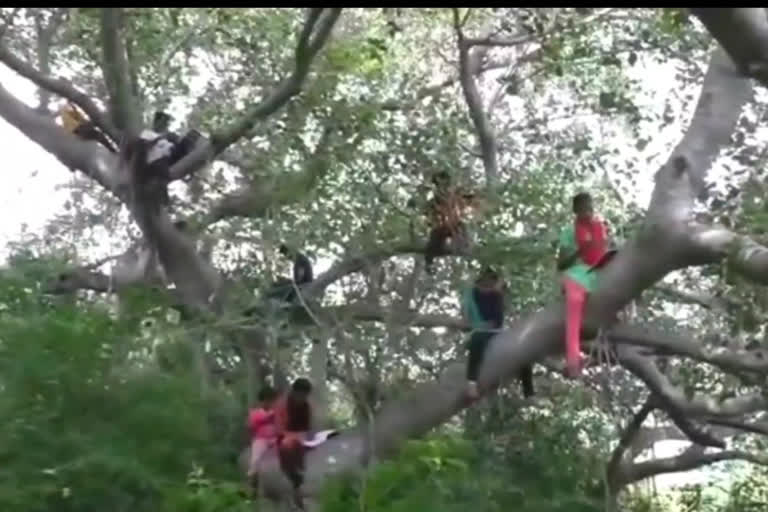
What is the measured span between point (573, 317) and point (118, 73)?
242 cm

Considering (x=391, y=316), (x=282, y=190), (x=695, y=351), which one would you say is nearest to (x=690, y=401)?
(x=695, y=351)

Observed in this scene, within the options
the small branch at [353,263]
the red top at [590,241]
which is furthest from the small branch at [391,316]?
the red top at [590,241]

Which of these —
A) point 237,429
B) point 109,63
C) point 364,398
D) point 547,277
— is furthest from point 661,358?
point 109,63

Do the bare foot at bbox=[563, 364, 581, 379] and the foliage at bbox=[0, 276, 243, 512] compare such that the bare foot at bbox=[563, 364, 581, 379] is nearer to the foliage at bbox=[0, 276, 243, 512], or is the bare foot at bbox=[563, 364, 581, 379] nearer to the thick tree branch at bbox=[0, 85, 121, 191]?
the foliage at bbox=[0, 276, 243, 512]

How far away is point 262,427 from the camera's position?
720 centimetres

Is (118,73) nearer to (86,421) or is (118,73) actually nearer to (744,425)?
(86,421)

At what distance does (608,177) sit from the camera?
8469 mm

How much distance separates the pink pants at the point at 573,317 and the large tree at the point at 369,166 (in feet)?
0.17

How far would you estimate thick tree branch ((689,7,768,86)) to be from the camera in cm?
480

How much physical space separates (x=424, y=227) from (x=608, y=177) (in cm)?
149

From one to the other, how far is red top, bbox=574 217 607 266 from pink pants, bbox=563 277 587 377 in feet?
0.42

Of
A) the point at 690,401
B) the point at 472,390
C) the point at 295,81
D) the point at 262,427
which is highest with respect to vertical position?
the point at 295,81

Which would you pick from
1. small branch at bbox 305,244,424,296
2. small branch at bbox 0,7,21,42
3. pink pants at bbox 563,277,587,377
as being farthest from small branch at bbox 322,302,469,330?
small branch at bbox 0,7,21,42

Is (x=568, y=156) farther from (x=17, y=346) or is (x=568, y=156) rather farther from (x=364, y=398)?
(x=17, y=346)
